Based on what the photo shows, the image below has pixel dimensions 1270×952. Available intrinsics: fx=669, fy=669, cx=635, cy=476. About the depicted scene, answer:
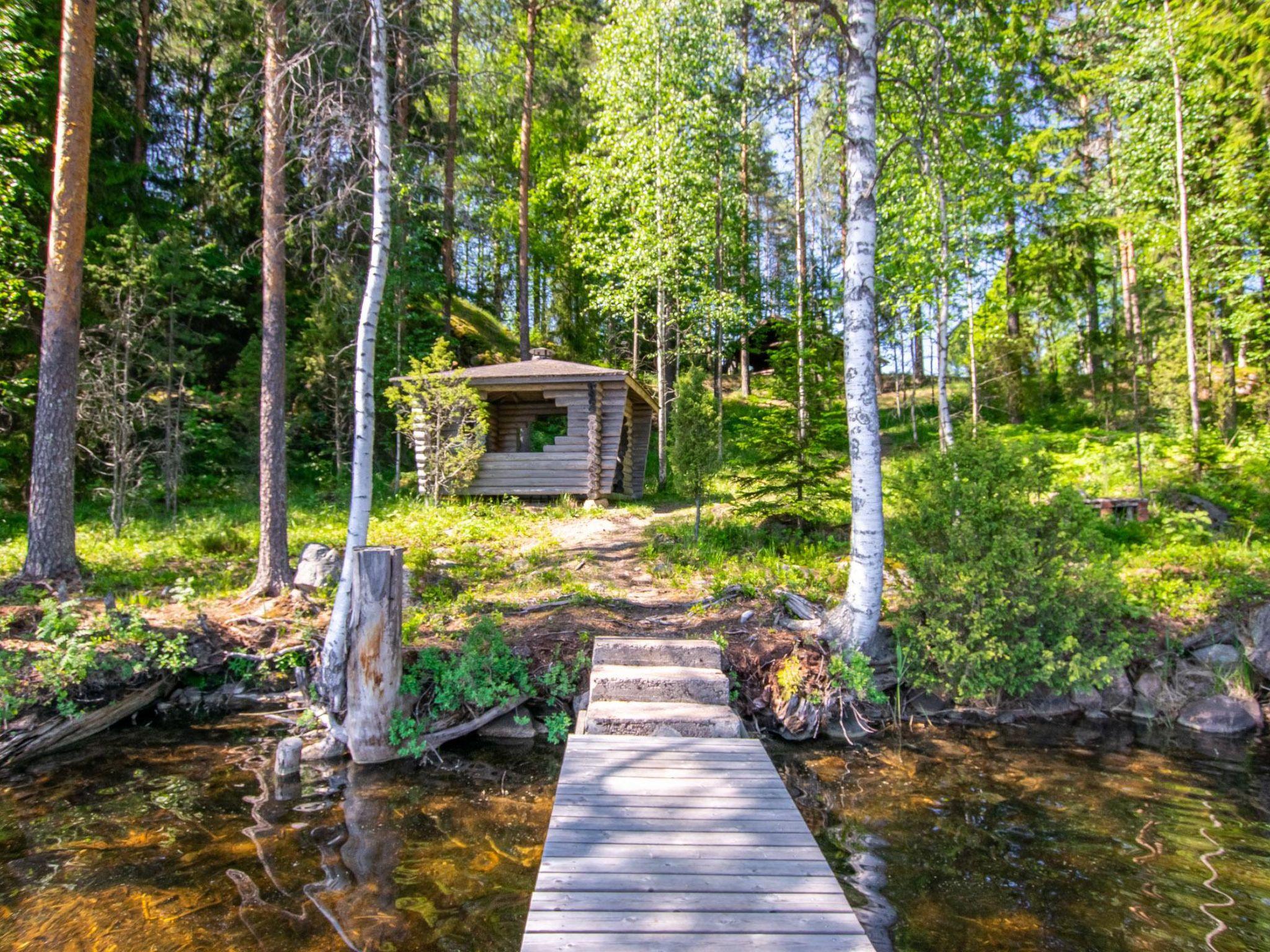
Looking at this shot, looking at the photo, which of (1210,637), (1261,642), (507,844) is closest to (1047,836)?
(507,844)

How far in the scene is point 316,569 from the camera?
9000 mm

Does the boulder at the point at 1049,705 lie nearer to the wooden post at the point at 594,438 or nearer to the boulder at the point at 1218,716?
the boulder at the point at 1218,716

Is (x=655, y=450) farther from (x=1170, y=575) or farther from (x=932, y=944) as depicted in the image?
(x=932, y=944)

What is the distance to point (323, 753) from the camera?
5.92 meters

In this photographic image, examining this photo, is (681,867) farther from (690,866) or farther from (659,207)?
(659,207)

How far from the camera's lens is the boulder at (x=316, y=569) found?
347 inches

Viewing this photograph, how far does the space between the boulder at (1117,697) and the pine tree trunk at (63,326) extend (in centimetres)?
1235

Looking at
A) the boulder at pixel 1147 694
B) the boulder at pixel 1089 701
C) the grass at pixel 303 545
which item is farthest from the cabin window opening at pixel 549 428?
the boulder at pixel 1147 694

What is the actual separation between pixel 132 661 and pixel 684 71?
17.9 metres

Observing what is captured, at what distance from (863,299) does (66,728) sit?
825cm

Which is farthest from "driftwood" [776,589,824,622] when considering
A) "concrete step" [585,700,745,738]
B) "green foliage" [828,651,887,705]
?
"concrete step" [585,700,745,738]

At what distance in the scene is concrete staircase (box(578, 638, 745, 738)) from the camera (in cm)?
544

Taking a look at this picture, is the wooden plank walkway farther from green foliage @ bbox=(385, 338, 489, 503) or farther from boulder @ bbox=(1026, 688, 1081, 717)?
green foliage @ bbox=(385, 338, 489, 503)

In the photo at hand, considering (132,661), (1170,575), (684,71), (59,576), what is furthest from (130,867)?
(684,71)
